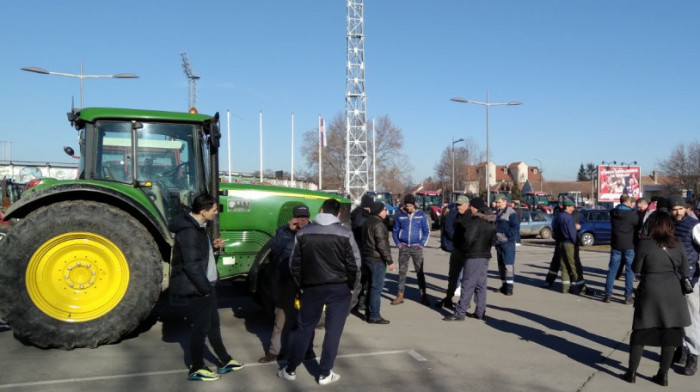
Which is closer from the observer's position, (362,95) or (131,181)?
(131,181)

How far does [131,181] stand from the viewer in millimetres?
6824

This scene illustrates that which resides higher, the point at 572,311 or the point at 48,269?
the point at 48,269

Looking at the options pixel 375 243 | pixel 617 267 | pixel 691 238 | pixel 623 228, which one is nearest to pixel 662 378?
pixel 691 238

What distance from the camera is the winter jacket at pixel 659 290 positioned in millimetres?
5309

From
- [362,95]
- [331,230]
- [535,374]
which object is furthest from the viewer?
[362,95]

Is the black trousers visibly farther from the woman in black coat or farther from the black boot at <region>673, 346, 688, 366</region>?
the black boot at <region>673, 346, 688, 366</region>

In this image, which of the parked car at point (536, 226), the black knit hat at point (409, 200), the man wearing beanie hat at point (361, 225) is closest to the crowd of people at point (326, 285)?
the man wearing beanie hat at point (361, 225)

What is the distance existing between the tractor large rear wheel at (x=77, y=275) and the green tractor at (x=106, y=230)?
0.01m

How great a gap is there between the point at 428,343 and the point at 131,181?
13.1ft

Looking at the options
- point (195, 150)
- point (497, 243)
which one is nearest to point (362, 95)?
point (497, 243)

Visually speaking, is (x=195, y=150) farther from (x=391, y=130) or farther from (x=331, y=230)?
(x=391, y=130)

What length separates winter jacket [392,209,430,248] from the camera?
30.2ft

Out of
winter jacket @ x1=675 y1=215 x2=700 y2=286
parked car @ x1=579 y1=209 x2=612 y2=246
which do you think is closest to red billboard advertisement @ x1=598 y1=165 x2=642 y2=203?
parked car @ x1=579 y1=209 x2=612 y2=246

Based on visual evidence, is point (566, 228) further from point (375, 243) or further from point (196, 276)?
point (196, 276)
